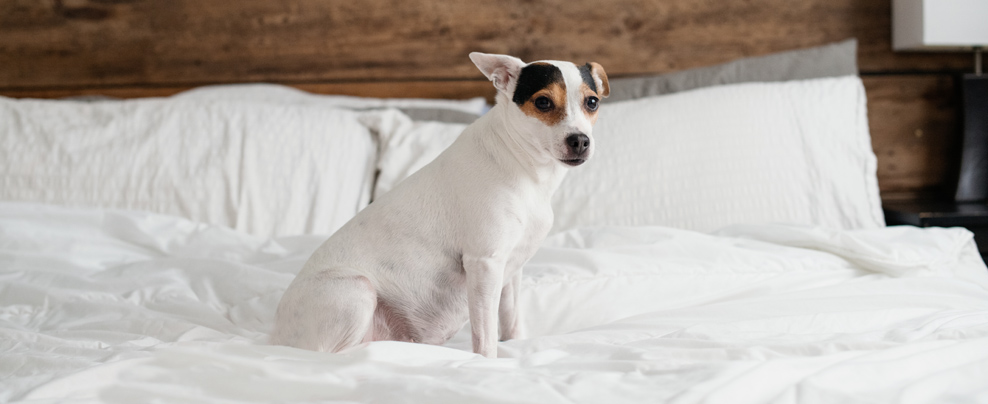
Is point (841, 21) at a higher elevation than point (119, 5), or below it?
below

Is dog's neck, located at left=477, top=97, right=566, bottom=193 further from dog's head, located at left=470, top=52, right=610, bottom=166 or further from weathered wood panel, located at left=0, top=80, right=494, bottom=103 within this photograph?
weathered wood panel, located at left=0, top=80, right=494, bottom=103

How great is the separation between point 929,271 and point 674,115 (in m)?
0.69

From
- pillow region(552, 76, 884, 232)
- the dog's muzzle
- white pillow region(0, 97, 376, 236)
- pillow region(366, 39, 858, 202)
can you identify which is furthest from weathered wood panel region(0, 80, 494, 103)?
the dog's muzzle

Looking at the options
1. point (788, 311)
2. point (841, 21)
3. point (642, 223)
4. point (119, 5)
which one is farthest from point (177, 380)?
point (841, 21)

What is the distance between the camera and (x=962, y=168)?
2.07 m

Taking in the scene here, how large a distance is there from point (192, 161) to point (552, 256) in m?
1.02

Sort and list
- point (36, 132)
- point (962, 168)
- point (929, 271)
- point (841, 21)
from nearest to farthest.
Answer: point (929, 271) < point (36, 132) < point (962, 168) < point (841, 21)

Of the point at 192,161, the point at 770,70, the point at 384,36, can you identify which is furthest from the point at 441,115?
the point at 770,70

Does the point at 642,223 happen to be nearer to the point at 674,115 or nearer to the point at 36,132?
the point at 674,115

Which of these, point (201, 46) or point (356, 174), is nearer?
point (356, 174)

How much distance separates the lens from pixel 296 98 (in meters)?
2.15

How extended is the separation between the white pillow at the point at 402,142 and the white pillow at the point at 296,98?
6.1 inches

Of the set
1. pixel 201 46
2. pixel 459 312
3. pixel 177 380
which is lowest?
pixel 459 312

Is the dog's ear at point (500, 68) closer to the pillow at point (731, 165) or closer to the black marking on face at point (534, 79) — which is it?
the black marking on face at point (534, 79)
